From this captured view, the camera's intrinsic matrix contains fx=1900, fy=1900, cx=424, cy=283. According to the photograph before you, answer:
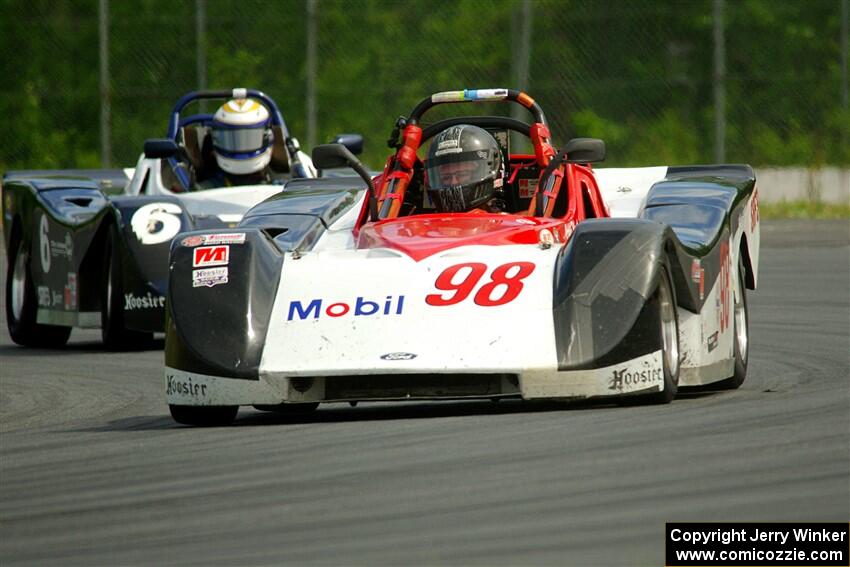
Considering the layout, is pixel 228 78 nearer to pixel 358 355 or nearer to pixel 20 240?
pixel 20 240

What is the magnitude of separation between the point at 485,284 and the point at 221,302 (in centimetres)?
109

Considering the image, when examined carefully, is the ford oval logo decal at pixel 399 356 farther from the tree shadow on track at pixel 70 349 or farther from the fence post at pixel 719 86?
the fence post at pixel 719 86

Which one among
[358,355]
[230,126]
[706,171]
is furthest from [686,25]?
[358,355]

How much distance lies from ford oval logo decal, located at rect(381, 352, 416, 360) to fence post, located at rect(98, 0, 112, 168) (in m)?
19.6

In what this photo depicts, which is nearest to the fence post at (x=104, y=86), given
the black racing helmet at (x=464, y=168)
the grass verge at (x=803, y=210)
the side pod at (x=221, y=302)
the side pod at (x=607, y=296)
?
the grass verge at (x=803, y=210)

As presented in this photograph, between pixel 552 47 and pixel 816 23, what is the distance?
3675 millimetres

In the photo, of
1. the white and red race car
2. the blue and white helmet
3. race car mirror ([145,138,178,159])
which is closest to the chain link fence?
the blue and white helmet

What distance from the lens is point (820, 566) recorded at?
4480 mm

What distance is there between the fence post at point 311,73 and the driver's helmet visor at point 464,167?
16.9 metres

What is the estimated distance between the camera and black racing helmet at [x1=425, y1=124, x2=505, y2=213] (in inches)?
362

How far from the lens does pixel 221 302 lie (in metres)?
7.83

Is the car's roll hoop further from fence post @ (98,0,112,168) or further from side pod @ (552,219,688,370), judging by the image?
fence post @ (98,0,112,168)

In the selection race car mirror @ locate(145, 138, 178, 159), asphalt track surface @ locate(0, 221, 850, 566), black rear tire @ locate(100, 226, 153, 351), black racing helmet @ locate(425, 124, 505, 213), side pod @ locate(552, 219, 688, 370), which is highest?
black racing helmet @ locate(425, 124, 505, 213)

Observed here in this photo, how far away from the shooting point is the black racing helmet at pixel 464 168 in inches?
362
